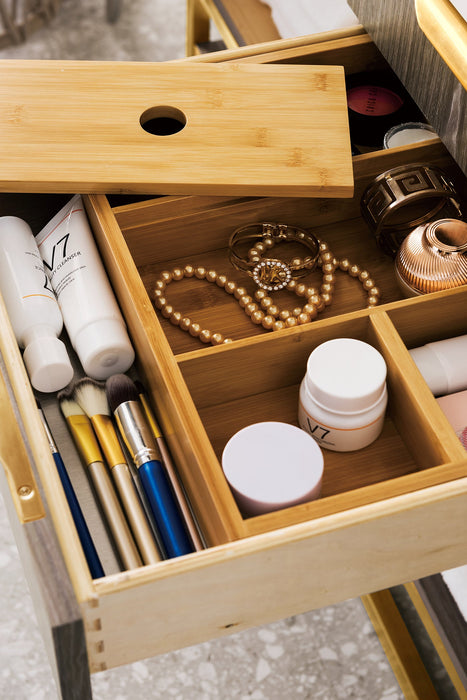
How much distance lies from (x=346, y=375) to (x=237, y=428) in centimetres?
14

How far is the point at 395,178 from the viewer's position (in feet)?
2.75

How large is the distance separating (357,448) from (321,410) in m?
0.07

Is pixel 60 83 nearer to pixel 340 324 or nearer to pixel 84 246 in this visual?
pixel 84 246

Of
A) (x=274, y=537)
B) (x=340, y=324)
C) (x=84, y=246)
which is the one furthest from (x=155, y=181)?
(x=274, y=537)

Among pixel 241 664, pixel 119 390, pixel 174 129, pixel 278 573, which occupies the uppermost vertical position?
pixel 174 129

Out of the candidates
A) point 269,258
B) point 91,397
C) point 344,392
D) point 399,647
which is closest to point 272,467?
point 344,392

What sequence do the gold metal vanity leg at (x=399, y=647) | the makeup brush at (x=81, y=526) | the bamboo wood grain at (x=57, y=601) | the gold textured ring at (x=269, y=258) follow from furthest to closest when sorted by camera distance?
the gold metal vanity leg at (x=399, y=647) < the gold textured ring at (x=269, y=258) < the makeup brush at (x=81, y=526) < the bamboo wood grain at (x=57, y=601)

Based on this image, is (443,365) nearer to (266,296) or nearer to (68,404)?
(266,296)

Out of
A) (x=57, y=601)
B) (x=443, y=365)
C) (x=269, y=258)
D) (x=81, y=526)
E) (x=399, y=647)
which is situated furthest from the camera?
(x=399, y=647)

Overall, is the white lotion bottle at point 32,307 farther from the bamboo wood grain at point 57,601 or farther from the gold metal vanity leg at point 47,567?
the bamboo wood grain at point 57,601

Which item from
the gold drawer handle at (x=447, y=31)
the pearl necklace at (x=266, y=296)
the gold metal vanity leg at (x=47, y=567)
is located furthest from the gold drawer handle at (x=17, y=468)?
the gold drawer handle at (x=447, y=31)

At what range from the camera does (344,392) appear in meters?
0.70

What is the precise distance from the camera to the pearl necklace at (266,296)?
0.84m

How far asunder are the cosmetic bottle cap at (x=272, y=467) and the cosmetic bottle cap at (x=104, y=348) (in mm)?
149
